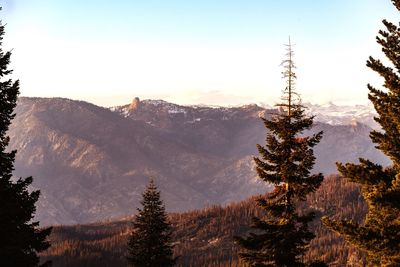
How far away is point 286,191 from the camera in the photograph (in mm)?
27016

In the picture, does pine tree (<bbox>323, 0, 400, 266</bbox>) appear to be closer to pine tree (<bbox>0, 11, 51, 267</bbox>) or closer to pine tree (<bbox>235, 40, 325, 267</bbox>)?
pine tree (<bbox>235, 40, 325, 267</bbox>)

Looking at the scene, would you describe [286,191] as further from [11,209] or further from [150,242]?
[150,242]

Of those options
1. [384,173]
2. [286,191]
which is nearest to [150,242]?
[286,191]

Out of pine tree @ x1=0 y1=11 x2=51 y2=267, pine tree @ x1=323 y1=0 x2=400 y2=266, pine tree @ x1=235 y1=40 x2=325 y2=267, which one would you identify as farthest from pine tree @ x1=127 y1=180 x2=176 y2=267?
pine tree @ x1=323 y1=0 x2=400 y2=266

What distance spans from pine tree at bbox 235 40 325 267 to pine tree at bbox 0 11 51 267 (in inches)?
480

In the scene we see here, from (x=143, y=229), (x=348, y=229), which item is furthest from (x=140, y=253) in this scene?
(x=348, y=229)

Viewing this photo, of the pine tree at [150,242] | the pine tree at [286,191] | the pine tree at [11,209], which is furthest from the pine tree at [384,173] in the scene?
the pine tree at [150,242]

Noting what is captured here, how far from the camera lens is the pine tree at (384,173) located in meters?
19.8

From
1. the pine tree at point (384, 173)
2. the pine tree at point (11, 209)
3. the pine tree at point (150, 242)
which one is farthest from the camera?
the pine tree at point (150, 242)

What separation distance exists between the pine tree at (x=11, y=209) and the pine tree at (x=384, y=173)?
649 inches

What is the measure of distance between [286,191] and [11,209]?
15373mm

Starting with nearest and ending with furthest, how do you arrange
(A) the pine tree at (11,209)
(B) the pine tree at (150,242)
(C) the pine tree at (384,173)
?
(C) the pine tree at (384,173)
(A) the pine tree at (11,209)
(B) the pine tree at (150,242)

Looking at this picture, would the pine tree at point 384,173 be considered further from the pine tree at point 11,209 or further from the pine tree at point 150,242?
the pine tree at point 150,242

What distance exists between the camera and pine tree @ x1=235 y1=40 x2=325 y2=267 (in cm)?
2609
